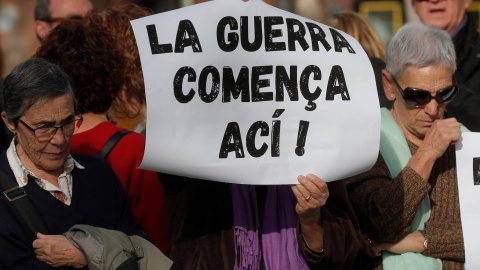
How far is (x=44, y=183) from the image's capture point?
3539 millimetres

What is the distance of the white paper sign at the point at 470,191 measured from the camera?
159 inches

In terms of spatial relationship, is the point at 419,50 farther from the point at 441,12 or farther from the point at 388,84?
the point at 441,12

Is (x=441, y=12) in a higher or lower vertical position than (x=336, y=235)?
higher

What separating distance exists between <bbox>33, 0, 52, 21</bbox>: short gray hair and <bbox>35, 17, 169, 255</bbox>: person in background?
161 centimetres

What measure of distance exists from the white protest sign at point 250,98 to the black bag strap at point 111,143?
0.71 m

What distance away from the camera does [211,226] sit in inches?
144

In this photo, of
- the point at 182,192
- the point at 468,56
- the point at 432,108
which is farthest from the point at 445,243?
the point at 468,56

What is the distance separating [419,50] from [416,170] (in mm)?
561

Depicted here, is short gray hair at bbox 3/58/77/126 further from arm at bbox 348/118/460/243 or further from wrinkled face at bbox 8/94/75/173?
arm at bbox 348/118/460/243

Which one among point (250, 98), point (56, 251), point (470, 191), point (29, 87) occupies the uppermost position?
point (29, 87)


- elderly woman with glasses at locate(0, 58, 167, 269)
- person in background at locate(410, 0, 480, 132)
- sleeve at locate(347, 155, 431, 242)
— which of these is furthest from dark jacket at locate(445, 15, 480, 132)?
elderly woman with glasses at locate(0, 58, 167, 269)

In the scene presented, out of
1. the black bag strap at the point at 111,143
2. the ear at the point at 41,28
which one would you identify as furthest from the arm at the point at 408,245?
the ear at the point at 41,28

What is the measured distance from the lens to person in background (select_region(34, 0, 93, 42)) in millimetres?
5844

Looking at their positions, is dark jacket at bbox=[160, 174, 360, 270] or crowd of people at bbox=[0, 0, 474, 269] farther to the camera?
dark jacket at bbox=[160, 174, 360, 270]
